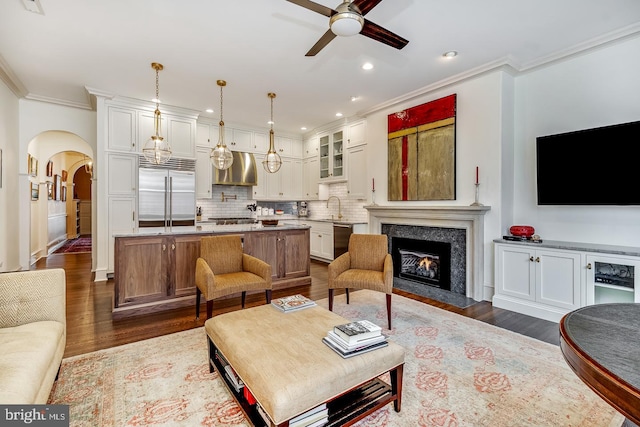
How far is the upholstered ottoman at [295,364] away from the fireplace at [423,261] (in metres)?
2.85

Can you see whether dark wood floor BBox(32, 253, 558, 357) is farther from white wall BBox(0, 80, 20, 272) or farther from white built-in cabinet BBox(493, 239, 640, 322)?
white wall BBox(0, 80, 20, 272)

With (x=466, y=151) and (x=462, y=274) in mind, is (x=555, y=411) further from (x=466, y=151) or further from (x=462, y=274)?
(x=466, y=151)

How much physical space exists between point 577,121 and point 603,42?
2.60 feet

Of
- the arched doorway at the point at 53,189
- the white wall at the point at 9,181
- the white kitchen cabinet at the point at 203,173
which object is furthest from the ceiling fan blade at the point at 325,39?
the arched doorway at the point at 53,189

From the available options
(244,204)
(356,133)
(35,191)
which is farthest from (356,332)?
(35,191)

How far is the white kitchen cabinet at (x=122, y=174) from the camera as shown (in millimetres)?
4914

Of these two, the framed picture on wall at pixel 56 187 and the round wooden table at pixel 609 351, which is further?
the framed picture on wall at pixel 56 187

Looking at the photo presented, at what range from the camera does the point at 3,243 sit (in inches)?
166

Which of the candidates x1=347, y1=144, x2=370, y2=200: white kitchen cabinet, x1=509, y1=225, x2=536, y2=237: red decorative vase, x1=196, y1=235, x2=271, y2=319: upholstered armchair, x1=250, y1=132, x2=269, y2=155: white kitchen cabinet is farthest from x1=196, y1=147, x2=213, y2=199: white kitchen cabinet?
x1=509, y1=225, x2=536, y2=237: red decorative vase

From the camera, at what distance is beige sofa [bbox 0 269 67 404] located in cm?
131

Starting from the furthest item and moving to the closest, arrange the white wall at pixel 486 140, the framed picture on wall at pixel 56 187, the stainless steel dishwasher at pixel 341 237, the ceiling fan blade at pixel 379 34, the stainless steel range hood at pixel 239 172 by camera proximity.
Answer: the framed picture on wall at pixel 56 187, the stainless steel range hood at pixel 239 172, the stainless steel dishwasher at pixel 341 237, the white wall at pixel 486 140, the ceiling fan blade at pixel 379 34

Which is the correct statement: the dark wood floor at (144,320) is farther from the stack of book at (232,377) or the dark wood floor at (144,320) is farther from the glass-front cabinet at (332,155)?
the glass-front cabinet at (332,155)

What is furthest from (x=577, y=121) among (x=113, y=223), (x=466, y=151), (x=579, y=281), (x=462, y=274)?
(x=113, y=223)

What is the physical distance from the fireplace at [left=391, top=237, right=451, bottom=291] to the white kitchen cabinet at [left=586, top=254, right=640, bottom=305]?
5.19 feet
